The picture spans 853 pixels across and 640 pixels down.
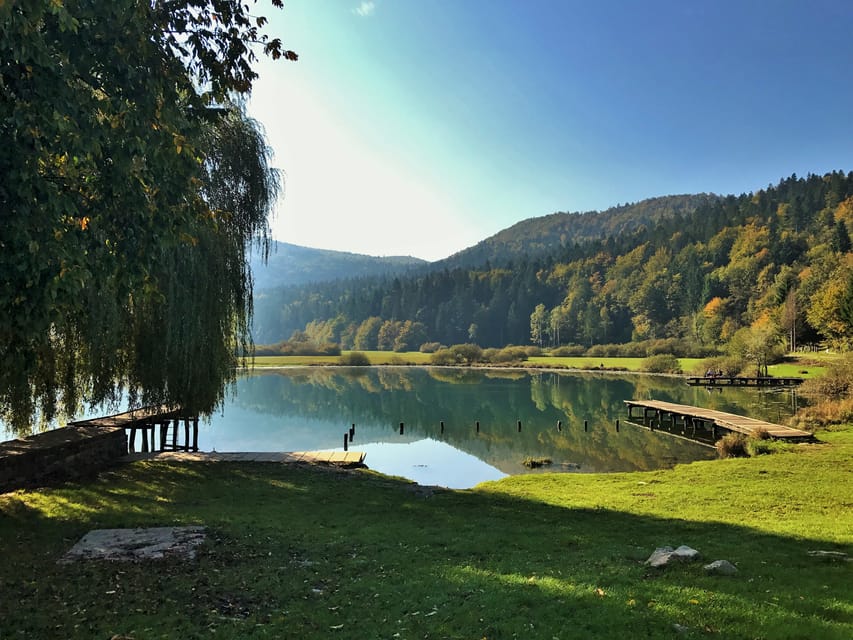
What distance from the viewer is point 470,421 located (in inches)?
1428

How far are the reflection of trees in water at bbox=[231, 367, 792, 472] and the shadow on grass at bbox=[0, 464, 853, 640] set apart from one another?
1263 centimetres

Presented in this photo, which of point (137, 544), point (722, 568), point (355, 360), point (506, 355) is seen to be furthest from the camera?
point (506, 355)

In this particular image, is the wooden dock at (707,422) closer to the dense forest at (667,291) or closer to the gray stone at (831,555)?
the gray stone at (831,555)

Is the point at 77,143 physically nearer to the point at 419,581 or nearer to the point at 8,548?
the point at 419,581

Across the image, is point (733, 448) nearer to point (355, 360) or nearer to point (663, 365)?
point (663, 365)

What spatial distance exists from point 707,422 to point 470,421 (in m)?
14.1

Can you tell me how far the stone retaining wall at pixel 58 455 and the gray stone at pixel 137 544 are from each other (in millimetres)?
4867

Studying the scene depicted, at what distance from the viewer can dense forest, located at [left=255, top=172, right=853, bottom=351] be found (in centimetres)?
7231

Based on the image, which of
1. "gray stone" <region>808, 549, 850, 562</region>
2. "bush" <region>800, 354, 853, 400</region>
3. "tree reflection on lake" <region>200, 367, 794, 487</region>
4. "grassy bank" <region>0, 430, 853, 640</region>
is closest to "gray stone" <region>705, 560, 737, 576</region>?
"grassy bank" <region>0, 430, 853, 640</region>

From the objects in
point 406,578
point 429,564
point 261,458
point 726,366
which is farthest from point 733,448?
point 726,366

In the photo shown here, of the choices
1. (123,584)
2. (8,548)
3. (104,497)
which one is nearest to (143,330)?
(104,497)

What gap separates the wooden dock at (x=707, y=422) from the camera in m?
21.1

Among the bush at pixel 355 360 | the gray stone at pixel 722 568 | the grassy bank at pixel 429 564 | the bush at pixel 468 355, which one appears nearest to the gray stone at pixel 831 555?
the grassy bank at pixel 429 564

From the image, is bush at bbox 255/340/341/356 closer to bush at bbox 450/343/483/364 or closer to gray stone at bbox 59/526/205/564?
bush at bbox 450/343/483/364
